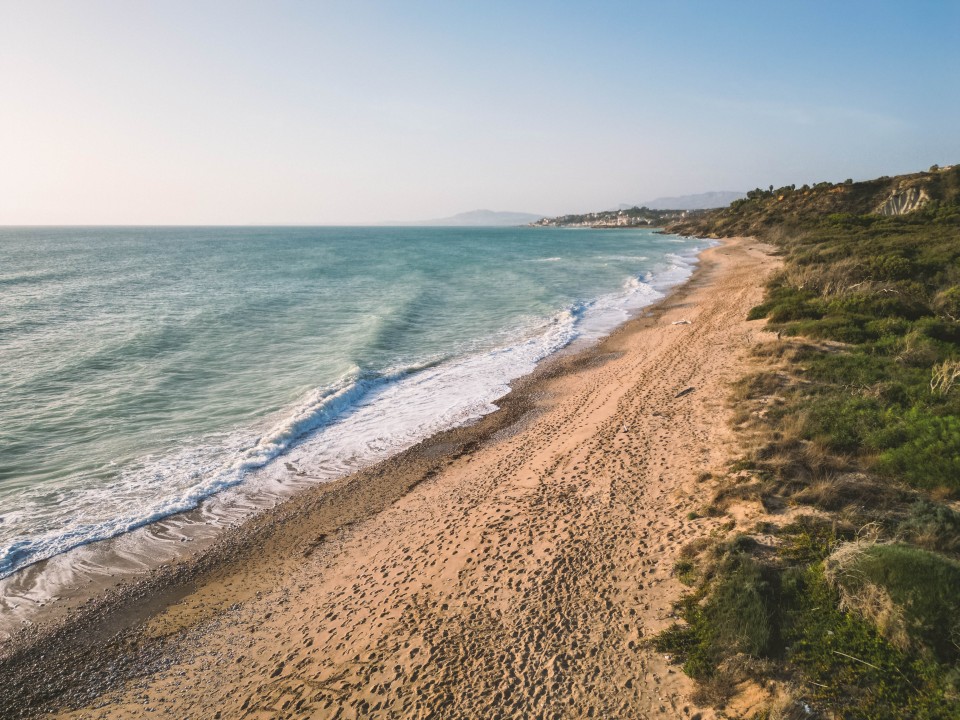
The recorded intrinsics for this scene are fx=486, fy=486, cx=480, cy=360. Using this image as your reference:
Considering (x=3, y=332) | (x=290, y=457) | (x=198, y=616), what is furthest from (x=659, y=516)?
(x=3, y=332)

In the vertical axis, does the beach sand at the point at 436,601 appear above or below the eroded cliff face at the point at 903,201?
below

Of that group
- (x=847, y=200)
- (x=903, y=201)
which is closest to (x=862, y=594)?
(x=903, y=201)

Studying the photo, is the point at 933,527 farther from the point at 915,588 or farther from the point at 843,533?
the point at 915,588

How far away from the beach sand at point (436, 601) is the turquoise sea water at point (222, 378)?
2.56 m

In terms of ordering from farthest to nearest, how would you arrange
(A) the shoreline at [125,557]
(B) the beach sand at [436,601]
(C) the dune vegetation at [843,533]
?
1. (A) the shoreline at [125,557]
2. (B) the beach sand at [436,601]
3. (C) the dune vegetation at [843,533]

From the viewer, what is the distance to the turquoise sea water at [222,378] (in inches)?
457

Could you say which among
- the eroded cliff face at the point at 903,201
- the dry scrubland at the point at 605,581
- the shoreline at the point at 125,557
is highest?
the eroded cliff face at the point at 903,201

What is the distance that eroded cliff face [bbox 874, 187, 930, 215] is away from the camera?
50562mm

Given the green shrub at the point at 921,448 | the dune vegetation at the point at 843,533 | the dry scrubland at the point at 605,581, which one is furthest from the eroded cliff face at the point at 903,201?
the green shrub at the point at 921,448

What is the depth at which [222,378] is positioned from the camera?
18.8 metres

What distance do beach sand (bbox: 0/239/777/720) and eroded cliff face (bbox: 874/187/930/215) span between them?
5739 cm

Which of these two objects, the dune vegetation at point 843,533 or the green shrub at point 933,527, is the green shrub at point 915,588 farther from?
the green shrub at point 933,527

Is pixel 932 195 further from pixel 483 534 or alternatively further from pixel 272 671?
pixel 272 671

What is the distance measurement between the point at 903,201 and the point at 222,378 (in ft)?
225
